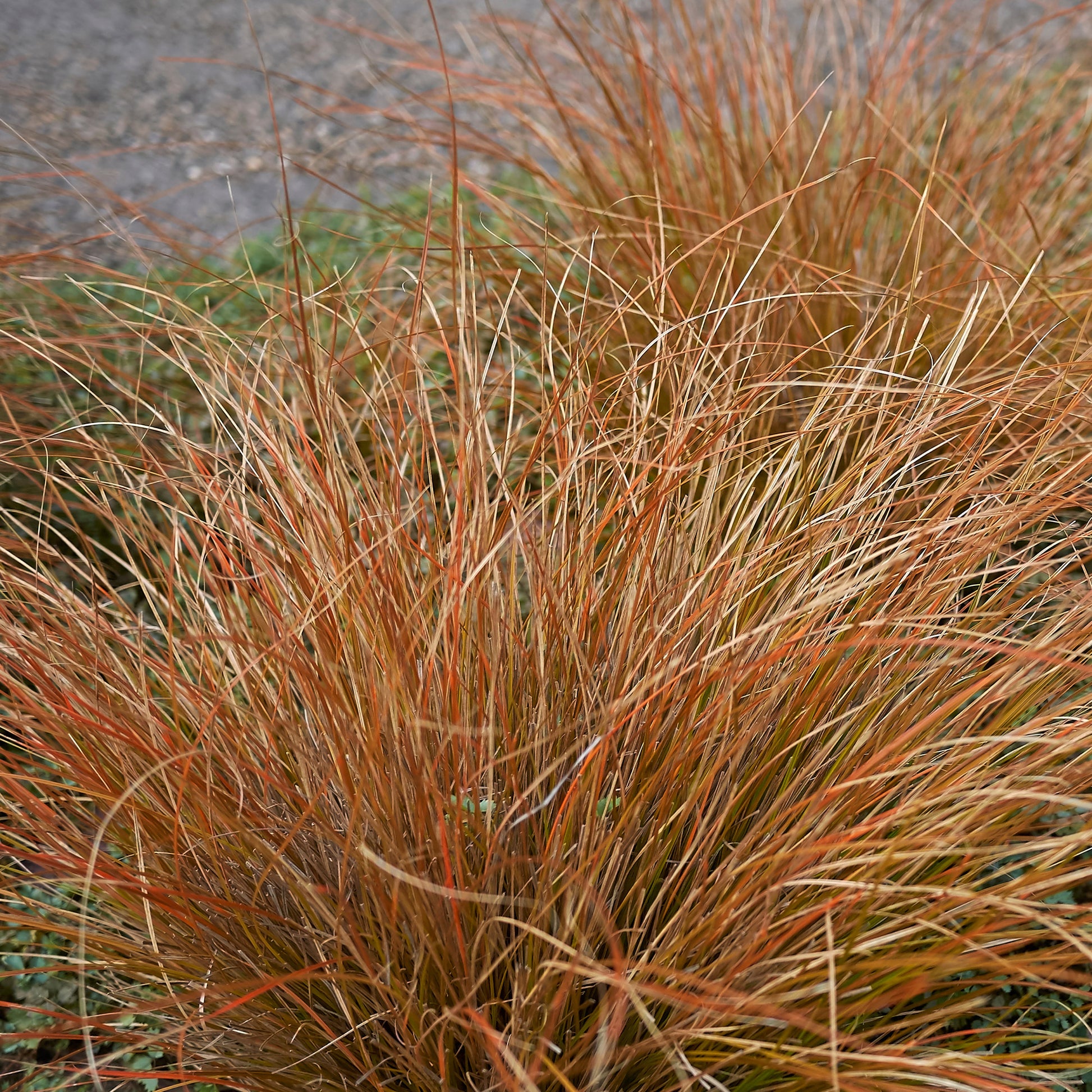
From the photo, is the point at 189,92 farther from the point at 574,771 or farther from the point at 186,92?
the point at 574,771

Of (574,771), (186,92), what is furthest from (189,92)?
(574,771)

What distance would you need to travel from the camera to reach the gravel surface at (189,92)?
4379 millimetres

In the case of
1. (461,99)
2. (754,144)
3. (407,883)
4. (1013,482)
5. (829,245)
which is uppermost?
(461,99)

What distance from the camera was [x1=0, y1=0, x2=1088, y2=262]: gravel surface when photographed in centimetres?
438

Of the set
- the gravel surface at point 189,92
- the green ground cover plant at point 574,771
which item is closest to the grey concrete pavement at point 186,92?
the gravel surface at point 189,92

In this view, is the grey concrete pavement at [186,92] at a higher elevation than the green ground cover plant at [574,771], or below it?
higher

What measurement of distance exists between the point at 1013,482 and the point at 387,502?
3.31 feet

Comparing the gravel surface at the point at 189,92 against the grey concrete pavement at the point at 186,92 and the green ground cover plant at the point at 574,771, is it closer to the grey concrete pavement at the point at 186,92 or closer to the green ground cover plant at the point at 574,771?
the grey concrete pavement at the point at 186,92

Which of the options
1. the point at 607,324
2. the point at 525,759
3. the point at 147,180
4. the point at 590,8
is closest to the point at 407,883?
the point at 525,759

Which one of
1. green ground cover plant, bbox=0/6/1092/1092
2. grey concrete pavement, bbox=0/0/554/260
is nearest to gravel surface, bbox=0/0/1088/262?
grey concrete pavement, bbox=0/0/554/260

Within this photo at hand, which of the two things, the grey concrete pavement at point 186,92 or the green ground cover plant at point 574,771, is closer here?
the green ground cover plant at point 574,771

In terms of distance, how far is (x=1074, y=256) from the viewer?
8.53ft

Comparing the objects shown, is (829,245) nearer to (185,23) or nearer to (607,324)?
(607,324)

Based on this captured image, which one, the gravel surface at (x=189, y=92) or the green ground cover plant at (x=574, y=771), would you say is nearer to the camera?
the green ground cover plant at (x=574, y=771)
